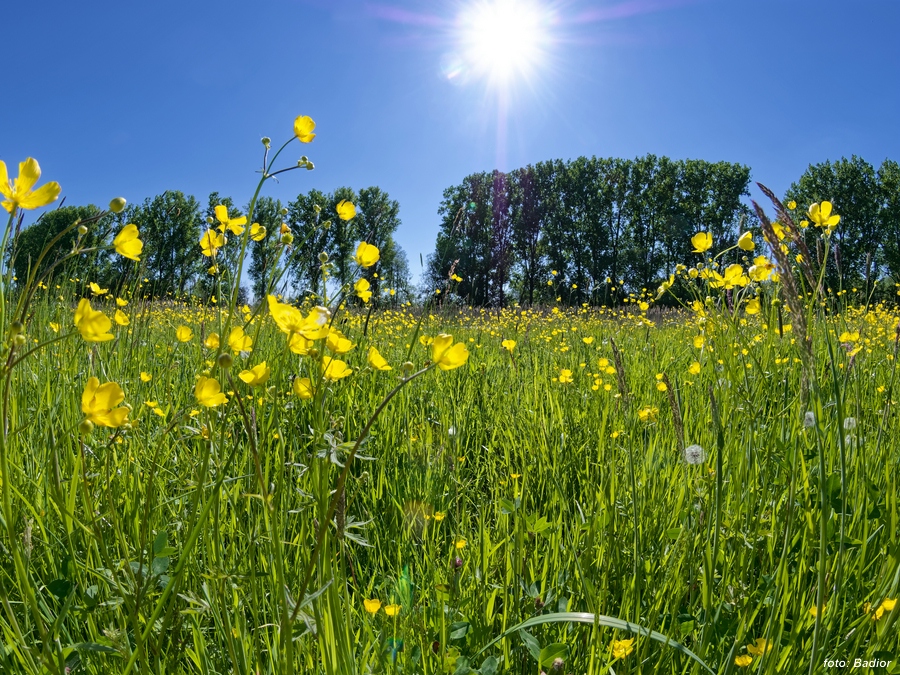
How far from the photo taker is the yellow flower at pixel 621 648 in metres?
0.88

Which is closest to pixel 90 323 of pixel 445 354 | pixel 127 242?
pixel 127 242

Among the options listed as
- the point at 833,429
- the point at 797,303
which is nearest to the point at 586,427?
the point at 833,429

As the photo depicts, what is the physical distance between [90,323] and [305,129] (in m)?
0.54

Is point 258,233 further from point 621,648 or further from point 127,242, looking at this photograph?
point 621,648

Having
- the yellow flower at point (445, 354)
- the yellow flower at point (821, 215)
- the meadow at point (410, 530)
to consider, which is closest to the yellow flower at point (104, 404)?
the meadow at point (410, 530)

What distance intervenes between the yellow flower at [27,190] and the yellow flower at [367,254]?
1.47 feet

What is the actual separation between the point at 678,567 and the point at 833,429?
0.95 metres

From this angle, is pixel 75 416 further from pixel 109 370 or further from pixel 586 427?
pixel 586 427

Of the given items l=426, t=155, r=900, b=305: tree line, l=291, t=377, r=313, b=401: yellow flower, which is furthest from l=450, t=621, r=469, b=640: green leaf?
l=426, t=155, r=900, b=305: tree line

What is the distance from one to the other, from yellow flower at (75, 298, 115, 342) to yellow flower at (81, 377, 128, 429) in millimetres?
69

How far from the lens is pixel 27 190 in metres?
0.68

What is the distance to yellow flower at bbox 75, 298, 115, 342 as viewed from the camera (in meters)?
0.63

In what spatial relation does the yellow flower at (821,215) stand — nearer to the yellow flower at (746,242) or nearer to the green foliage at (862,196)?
the yellow flower at (746,242)

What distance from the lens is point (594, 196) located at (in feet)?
119
